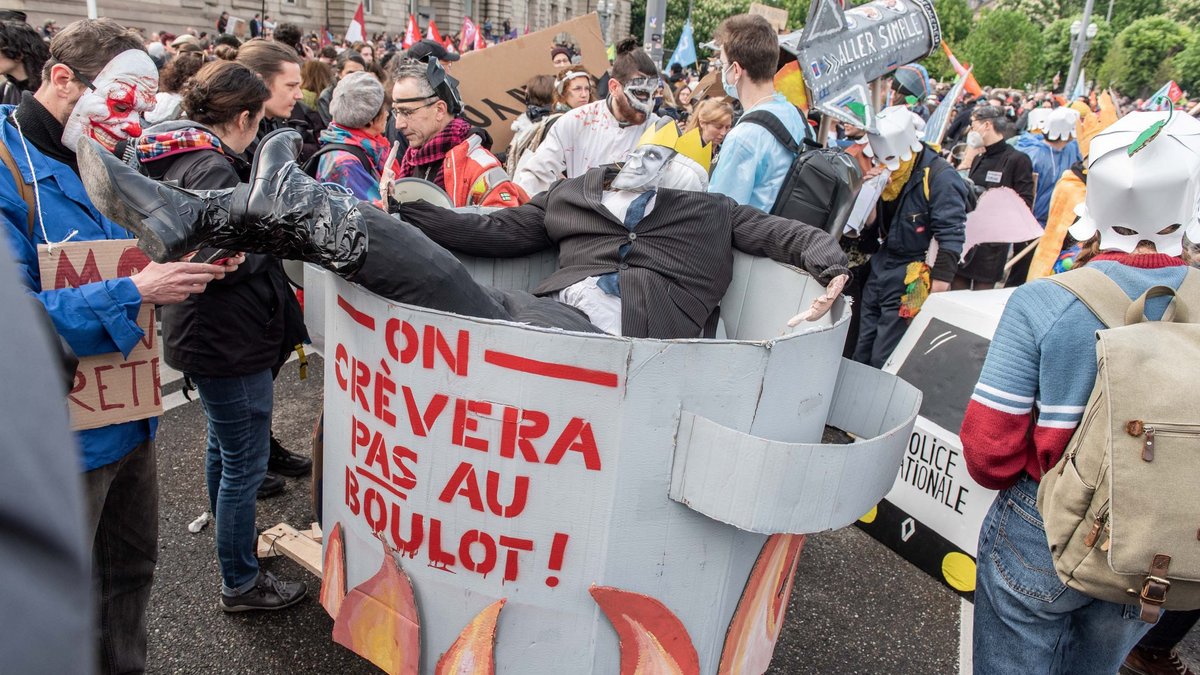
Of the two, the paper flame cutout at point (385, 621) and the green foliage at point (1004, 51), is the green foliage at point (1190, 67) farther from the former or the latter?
the paper flame cutout at point (385, 621)

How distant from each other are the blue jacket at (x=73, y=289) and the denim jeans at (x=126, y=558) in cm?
18

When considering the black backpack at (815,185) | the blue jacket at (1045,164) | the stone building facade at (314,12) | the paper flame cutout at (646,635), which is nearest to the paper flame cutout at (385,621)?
the paper flame cutout at (646,635)

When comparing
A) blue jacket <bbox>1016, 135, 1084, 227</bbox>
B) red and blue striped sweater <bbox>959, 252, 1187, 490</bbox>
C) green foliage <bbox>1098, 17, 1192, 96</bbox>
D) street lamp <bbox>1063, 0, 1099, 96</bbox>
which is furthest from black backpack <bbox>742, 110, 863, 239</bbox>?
green foliage <bbox>1098, 17, 1192, 96</bbox>

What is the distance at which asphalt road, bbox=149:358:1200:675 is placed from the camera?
8.89 ft

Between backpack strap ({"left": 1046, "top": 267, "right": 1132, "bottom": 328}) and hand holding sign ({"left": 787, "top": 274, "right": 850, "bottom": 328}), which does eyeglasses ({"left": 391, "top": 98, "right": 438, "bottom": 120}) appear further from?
backpack strap ({"left": 1046, "top": 267, "right": 1132, "bottom": 328})

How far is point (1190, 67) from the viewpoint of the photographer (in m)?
34.6

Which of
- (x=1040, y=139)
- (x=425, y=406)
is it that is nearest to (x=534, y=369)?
(x=425, y=406)

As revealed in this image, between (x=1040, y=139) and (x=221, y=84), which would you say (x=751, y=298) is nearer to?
(x=221, y=84)

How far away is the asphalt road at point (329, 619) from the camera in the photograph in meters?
2.71

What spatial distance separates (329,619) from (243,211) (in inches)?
66.7

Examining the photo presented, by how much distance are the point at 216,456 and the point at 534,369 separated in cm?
187

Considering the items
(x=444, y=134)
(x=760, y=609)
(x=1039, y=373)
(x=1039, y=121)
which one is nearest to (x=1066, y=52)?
(x=1039, y=121)

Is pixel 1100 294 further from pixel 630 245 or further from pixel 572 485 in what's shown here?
pixel 630 245

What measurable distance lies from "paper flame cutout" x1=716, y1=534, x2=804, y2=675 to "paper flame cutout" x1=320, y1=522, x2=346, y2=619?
1.02 m
